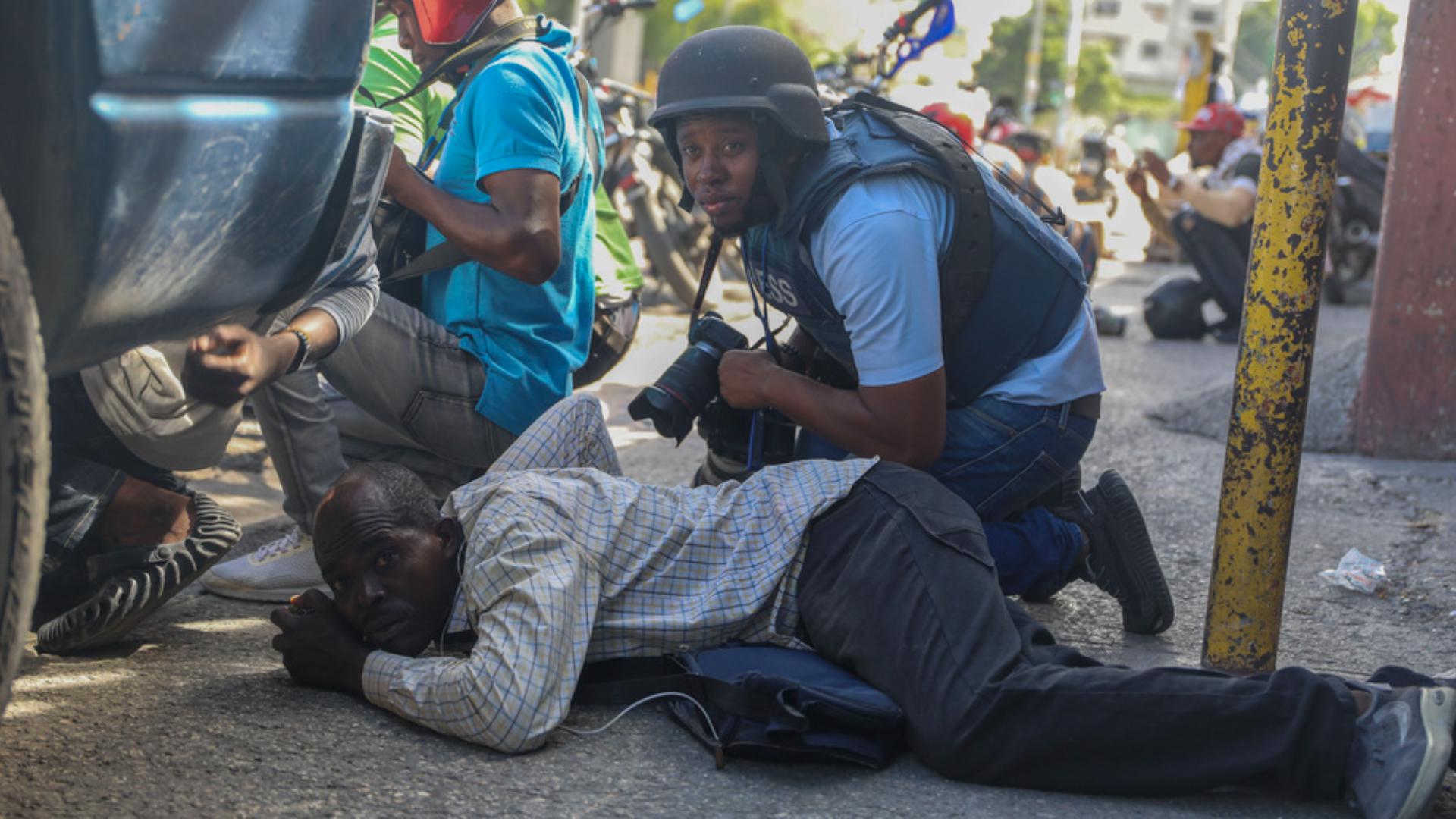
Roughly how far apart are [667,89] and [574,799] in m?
1.38

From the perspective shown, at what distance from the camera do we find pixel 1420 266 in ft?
16.4

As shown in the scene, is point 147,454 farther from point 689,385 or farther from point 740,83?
point 740,83

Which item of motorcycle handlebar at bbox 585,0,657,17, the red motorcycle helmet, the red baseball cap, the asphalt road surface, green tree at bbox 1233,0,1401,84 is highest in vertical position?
green tree at bbox 1233,0,1401,84

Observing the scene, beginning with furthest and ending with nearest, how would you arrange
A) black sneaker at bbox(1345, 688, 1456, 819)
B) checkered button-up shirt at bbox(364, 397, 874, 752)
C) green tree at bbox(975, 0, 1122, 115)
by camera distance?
green tree at bbox(975, 0, 1122, 115) → checkered button-up shirt at bbox(364, 397, 874, 752) → black sneaker at bbox(1345, 688, 1456, 819)

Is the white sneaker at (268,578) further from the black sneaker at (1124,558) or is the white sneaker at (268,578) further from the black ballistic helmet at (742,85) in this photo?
the black sneaker at (1124,558)

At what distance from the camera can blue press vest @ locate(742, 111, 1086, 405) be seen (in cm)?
283

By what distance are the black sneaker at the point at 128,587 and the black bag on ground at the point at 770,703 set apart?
75cm

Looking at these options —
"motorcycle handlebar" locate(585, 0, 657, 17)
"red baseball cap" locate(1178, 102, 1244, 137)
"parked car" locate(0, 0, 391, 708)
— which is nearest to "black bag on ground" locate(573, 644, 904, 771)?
"parked car" locate(0, 0, 391, 708)

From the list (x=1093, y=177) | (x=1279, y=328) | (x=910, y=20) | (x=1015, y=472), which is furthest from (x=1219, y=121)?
(x=1093, y=177)

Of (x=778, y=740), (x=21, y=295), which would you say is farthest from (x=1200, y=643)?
(x=21, y=295)

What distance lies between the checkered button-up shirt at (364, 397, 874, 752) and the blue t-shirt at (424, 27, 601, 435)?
52cm

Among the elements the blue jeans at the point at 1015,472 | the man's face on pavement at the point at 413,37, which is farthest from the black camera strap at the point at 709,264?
the man's face on pavement at the point at 413,37

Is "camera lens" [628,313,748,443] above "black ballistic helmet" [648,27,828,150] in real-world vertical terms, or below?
below

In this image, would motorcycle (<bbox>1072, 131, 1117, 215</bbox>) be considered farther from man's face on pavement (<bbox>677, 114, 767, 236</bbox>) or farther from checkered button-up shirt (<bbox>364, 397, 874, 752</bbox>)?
checkered button-up shirt (<bbox>364, 397, 874, 752</bbox>)
